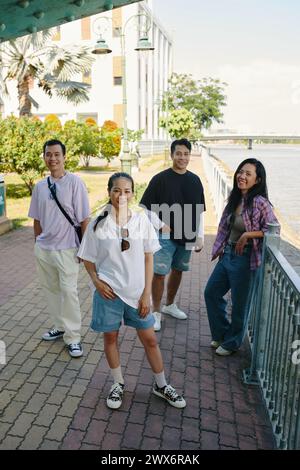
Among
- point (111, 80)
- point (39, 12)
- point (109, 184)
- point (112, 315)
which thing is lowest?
point (112, 315)

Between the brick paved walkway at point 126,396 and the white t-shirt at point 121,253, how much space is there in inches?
33.0

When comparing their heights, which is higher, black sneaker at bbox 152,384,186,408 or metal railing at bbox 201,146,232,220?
metal railing at bbox 201,146,232,220

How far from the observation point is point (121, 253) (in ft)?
9.14

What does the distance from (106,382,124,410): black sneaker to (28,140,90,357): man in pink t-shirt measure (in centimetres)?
73

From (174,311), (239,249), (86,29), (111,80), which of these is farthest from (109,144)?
(86,29)

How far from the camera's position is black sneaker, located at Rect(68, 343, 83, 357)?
3760 millimetres

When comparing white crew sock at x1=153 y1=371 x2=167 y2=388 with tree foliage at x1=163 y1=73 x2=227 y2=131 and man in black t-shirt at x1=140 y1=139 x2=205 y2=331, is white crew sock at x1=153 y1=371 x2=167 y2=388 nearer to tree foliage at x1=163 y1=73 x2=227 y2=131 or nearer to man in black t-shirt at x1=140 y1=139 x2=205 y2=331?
man in black t-shirt at x1=140 y1=139 x2=205 y2=331

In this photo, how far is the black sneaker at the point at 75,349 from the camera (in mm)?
3760

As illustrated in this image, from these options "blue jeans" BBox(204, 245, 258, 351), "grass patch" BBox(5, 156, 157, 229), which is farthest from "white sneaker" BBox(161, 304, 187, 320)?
"grass patch" BBox(5, 156, 157, 229)

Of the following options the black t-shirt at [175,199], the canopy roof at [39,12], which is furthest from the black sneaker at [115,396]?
the canopy roof at [39,12]

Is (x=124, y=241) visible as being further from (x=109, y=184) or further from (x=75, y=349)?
(x=75, y=349)

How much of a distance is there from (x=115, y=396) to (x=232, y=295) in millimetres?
1253
